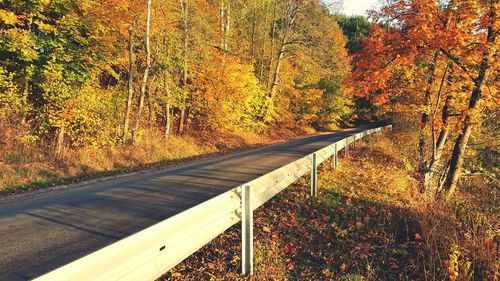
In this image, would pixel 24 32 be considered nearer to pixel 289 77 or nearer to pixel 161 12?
pixel 161 12

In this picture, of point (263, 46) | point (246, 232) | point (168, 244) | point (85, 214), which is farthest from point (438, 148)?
point (263, 46)

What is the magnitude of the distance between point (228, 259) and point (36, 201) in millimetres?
5545

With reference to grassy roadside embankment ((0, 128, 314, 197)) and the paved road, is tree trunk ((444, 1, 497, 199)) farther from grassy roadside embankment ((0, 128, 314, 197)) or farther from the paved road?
grassy roadside embankment ((0, 128, 314, 197))

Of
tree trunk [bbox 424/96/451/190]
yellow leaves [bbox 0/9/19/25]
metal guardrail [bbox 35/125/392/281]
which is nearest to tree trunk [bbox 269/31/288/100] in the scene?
tree trunk [bbox 424/96/451/190]

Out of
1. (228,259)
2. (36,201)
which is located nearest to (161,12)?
(36,201)

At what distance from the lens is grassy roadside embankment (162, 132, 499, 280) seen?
394cm

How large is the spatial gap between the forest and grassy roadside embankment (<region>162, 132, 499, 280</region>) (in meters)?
0.49

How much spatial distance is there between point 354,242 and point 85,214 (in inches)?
194

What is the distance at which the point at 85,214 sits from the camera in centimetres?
Result: 583

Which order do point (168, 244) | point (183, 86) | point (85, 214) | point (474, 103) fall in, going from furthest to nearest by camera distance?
point (183, 86)
point (474, 103)
point (85, 214)
point (168, 244)

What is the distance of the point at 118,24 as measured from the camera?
1470 centimetres

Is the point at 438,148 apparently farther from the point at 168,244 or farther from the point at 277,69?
the point at 277,69

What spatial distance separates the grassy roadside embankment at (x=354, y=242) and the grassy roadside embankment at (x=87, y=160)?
23.3 feet

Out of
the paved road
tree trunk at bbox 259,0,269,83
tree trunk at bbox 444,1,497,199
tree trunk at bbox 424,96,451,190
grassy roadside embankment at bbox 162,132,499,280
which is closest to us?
grassy roadside embankment at bbox 162,132,499,280
